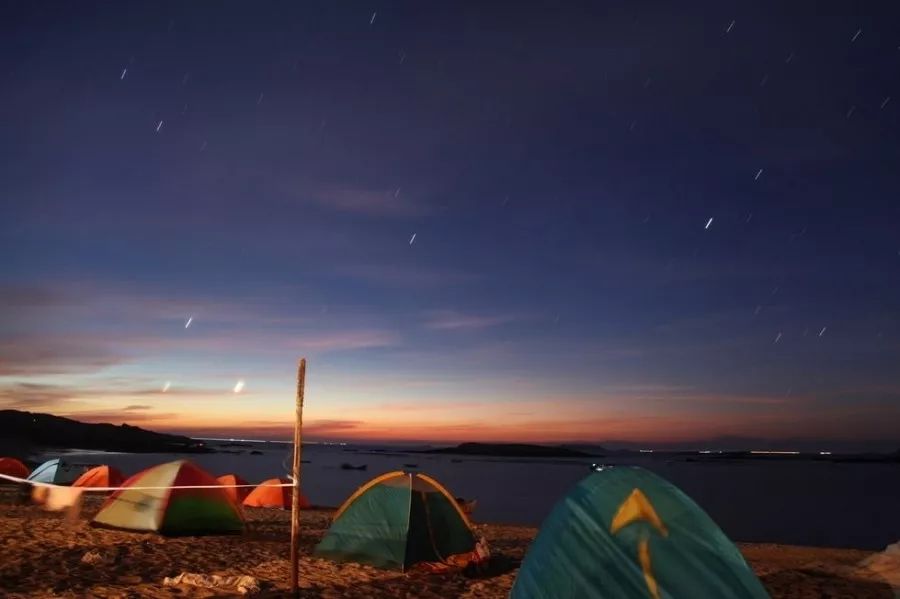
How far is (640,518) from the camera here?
661cm

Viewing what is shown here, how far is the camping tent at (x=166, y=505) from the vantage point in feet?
44.4

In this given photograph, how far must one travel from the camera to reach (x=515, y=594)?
7180 mm

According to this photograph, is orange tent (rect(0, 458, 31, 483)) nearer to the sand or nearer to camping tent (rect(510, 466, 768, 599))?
the sand

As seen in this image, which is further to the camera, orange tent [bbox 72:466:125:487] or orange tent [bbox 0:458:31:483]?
orange tent [bbox 0:458:31:483]

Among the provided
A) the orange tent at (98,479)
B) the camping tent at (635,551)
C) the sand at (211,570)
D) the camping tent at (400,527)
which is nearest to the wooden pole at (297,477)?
the sand at (211,570)

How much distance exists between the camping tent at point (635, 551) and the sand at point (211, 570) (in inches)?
152

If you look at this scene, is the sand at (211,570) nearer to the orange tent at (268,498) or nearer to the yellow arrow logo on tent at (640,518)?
the yellow arrow logo on tent at (640,518)

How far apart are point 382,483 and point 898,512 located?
55875 millimetres

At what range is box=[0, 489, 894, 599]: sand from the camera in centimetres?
934

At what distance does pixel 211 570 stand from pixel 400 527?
131 inches

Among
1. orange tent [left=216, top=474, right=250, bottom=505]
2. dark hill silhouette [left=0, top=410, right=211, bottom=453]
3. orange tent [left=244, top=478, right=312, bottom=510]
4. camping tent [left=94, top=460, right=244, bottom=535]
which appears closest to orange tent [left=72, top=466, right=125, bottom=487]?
orange tent [left=216, top=474, right=250, bottom=505]

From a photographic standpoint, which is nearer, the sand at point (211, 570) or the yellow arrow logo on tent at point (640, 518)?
the yellow arrow logo on tent at point (640, 518)

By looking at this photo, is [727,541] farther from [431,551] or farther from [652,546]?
[431,551]

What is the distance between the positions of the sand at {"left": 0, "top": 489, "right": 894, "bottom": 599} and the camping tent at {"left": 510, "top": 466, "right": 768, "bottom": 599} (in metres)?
3.85
